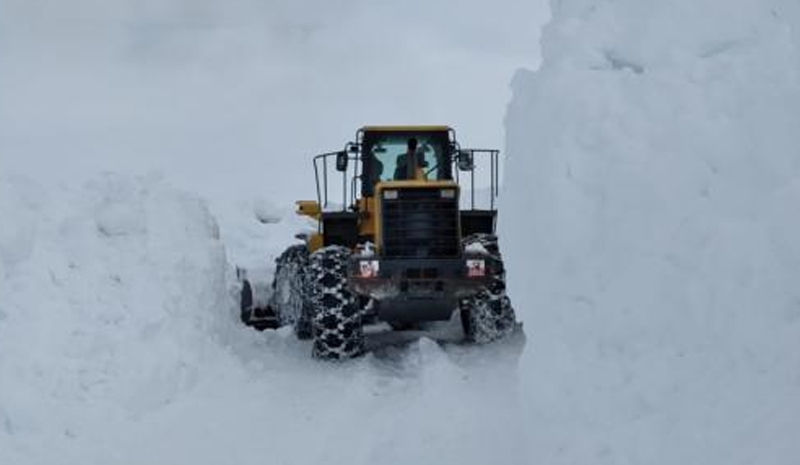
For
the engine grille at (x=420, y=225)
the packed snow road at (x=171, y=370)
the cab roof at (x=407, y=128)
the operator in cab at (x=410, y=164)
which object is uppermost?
the cab roof at (x=407, y=128)

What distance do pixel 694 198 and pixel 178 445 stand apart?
4.86m

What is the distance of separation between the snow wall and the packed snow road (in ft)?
4.66

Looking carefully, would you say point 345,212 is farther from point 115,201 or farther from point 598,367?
point 598,367

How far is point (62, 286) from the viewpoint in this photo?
1055 centimetres

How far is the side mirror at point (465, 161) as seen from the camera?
1286cm

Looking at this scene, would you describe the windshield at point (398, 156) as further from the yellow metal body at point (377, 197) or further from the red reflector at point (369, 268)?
the red reflector at point (369, 268)

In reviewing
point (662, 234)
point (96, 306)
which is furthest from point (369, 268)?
point (662, 234)

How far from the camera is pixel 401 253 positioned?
1201cm

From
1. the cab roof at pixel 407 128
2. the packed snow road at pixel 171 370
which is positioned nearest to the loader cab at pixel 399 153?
the cab roof at pixel 407 128

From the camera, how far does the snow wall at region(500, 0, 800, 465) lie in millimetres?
5156

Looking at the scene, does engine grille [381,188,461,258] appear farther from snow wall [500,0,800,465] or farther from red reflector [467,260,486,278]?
snow wall [500,0,800,465]

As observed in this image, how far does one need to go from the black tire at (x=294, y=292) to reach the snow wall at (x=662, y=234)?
6588 mm

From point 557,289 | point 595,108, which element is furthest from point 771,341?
point 595,108

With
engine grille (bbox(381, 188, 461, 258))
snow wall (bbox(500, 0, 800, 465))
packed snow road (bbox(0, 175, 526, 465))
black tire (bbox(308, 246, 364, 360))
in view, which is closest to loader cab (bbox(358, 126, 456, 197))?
engine grille (bbox(381, 188, 461, 258))
